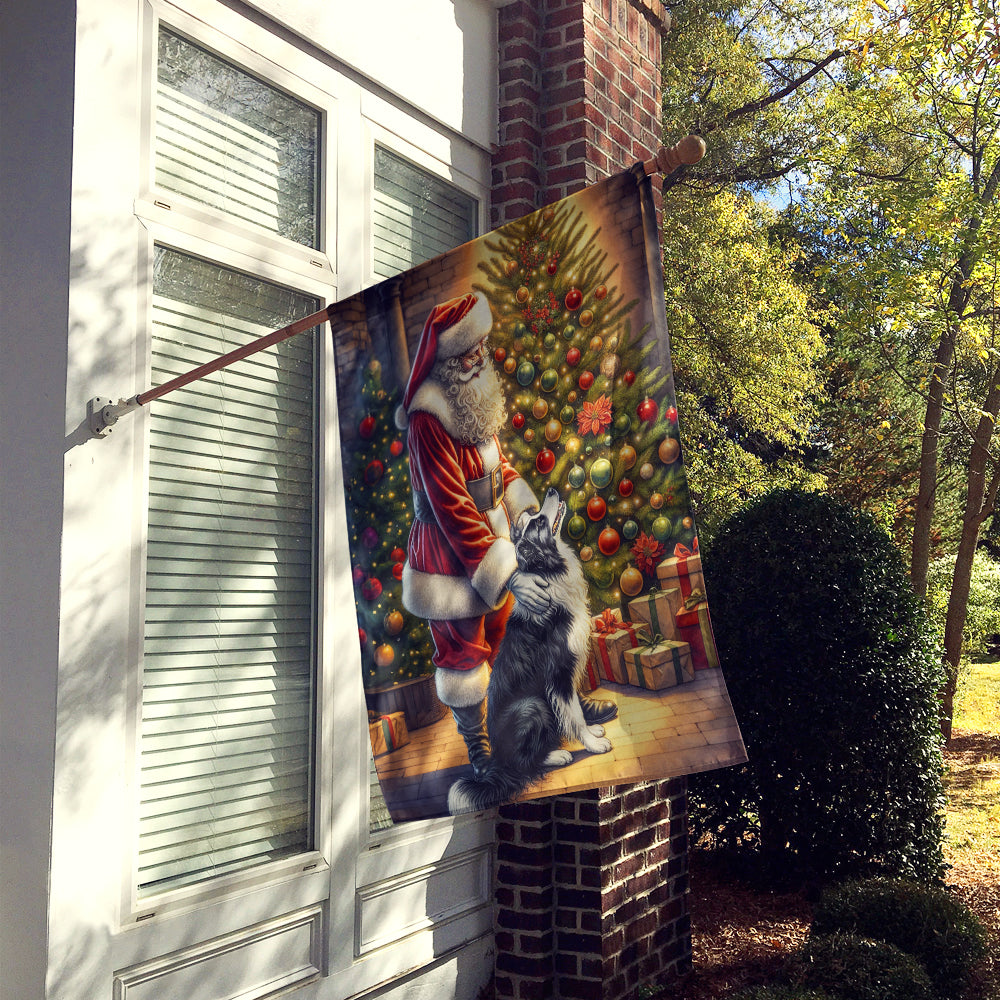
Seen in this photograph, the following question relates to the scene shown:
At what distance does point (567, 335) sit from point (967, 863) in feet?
19.4

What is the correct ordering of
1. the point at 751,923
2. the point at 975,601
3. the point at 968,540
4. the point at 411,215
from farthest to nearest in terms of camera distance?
the point at 975,601, the point at 968,540, the point at 751,923, the point at 411,215

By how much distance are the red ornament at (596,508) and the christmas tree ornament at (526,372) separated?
35cm

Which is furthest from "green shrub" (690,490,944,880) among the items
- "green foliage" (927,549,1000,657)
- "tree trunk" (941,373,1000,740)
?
"green foliage" (927,549,1000,657)

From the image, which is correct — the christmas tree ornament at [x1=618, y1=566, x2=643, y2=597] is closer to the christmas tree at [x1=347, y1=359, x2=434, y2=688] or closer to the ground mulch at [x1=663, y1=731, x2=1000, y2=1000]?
the christmas tree at [x1=347, y1=359, x2=434, y2=688]

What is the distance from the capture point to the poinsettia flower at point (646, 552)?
89.6 inches

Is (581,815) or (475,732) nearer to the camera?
(475,732)

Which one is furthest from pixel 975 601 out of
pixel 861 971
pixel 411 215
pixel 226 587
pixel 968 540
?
pixel 226 587

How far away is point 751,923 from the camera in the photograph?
5184mm

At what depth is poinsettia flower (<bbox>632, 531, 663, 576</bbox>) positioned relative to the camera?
2.28m

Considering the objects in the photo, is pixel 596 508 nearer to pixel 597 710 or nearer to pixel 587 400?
pixel 587 400

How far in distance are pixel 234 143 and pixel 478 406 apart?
4.92 ft

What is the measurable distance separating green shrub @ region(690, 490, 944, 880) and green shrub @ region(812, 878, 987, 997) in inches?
39.2

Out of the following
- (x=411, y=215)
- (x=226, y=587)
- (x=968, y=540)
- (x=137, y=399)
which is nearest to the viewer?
(x=137, y=399)

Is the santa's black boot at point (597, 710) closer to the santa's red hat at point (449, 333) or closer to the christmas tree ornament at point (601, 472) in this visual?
the christmas tree ornament at point (601, 472)
